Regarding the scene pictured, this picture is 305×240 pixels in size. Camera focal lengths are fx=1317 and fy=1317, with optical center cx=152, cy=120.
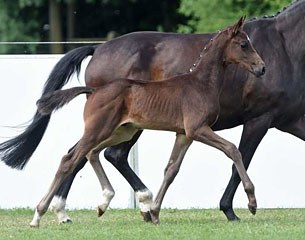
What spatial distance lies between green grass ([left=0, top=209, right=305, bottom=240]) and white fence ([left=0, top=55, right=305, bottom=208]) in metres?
0.45

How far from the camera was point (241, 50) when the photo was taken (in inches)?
441

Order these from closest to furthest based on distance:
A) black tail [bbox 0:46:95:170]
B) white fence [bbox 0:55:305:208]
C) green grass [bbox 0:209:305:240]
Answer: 1. green grass [bbox 0:209:305:240]
2. black tail [bbox 0:46:95:170]
3. white fence [bbox 0:55:305:208]

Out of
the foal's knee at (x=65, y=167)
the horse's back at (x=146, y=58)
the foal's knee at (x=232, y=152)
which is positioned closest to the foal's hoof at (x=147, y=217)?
the foal's knee at (x=65, y=167)

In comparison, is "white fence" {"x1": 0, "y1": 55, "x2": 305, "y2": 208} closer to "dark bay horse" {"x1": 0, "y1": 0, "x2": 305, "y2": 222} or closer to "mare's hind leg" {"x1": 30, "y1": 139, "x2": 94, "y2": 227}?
"dark bay horse" {"x1": 0, "y1": 0, "x2": 305, "y2": 222}

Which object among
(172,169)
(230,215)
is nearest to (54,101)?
(172,169)

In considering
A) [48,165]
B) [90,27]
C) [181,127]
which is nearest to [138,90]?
[181,127]

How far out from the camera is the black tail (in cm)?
1191

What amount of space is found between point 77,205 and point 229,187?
214 centimetres

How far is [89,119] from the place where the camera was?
11031 millimetres

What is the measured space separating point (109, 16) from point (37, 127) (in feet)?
48.2

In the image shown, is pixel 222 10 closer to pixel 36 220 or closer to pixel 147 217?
pixel 147 217

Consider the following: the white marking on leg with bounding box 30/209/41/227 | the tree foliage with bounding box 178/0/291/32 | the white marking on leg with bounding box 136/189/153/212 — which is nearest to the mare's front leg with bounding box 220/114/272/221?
the white marking on leg with bounding box 136/189/153/212

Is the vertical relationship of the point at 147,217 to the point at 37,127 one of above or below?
below

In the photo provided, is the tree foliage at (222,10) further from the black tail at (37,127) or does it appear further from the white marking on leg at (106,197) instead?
the white marking on leg at (106,197)
